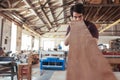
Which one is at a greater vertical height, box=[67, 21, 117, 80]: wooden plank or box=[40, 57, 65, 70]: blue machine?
box=[67, 21, 117, 80]: wooden plank

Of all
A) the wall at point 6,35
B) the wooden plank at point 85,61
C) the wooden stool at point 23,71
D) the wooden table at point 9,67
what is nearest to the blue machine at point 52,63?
the wooden table at point 9,67

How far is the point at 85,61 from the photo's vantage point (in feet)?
2.17

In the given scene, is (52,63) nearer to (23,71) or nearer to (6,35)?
(23,71)

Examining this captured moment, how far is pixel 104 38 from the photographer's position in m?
14.9

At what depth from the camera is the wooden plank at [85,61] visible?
24.8 inches

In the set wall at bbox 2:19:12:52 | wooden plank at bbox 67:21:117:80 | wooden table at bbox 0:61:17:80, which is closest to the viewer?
wooden plank at bbox 67:21:117:80

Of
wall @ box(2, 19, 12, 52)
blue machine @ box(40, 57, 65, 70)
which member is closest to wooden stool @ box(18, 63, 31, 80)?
blue machine @ box(40, 57, 65, 70)

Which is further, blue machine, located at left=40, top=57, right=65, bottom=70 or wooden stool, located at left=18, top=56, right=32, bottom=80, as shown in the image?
blue machine, located at left=40, top=57, right=65, bottom=70

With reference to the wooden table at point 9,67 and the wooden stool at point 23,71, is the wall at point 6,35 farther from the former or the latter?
the wooden stool at point 23,71

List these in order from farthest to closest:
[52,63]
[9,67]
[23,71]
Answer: [52,63], [9,67], [23,71]

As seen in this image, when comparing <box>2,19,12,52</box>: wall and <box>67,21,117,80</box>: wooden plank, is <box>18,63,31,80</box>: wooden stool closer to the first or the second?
<box>67,21,117,80</box>: wooden plank

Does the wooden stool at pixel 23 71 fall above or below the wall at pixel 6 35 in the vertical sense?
below

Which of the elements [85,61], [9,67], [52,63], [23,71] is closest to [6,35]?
[52,63]

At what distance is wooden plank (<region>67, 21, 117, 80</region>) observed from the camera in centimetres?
63
